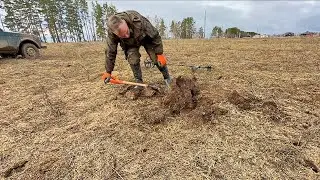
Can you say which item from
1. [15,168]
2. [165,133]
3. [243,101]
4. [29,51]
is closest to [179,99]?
[165,133]

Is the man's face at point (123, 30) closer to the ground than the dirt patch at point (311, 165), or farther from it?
farther from it

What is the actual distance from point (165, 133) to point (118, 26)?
1597 millimetres

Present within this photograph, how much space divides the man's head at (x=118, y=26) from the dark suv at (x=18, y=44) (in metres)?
7.08

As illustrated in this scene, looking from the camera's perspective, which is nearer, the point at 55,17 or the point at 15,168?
the point at 15,168

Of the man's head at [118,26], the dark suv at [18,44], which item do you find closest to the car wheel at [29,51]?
the dark suv at [18,44]

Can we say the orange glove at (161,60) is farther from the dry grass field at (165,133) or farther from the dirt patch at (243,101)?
the dirt patch at (243,101)

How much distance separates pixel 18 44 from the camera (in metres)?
8.97

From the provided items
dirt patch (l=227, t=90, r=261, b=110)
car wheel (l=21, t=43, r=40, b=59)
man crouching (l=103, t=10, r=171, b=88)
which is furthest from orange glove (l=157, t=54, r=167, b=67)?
car wheel (l=21, t=43, r=40, b=59)

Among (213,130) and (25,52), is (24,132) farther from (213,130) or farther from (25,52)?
(25,52)

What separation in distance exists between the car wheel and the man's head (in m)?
7.47

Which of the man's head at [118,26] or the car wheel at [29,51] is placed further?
the car wheel at [29,51]

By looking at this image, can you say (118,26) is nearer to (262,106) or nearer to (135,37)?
(135,37)

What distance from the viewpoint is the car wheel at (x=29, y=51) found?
928 centimetres

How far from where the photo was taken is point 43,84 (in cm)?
568
